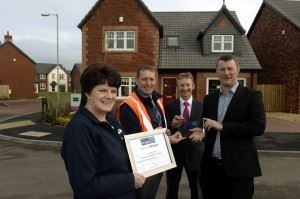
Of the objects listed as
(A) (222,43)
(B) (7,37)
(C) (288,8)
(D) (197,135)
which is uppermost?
(B) (7,37)

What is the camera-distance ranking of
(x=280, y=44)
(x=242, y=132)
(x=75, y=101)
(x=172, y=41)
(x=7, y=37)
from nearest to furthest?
(x=242, y=132), (x=75, y=101), (x=172, y=41), (x=280, y=44), (x=7, y=37)

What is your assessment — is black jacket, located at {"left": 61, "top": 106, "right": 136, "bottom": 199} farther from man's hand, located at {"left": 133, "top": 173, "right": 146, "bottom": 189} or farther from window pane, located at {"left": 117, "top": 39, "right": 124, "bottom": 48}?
window pane, located at {"left": 117, "top": 39, "right": 124, "bottom": 48}

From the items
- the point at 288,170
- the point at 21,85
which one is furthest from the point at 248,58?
the point at 21,85

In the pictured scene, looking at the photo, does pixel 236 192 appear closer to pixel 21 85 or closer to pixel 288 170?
pixel 288 170

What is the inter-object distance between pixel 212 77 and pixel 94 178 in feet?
64.3

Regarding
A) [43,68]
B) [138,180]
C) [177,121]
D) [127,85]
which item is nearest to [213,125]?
[177,121]

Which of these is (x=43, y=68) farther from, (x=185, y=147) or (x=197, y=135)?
(x=197, y=135)

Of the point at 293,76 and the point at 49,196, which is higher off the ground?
the point at 293,76

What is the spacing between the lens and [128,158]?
234 centimetres

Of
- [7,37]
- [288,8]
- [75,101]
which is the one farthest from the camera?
[7,37]

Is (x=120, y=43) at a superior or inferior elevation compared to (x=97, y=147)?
superior

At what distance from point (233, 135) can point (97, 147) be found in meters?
1.55

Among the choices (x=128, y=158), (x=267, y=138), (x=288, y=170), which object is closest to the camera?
(x=128, y=158)

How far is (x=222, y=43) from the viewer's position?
21.5 metres
